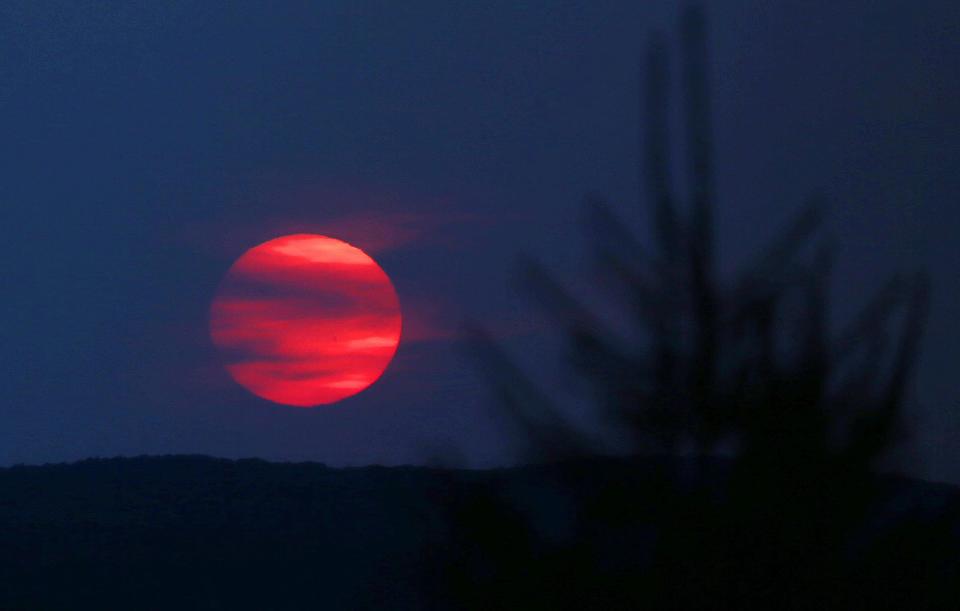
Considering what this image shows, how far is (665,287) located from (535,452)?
75 cm

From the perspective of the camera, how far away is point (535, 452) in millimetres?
3910

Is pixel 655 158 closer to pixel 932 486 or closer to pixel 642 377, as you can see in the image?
pixel 642 377

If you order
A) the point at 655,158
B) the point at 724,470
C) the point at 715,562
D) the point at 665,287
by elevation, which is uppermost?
the point at 655,158

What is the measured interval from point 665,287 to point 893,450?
965 millimetres

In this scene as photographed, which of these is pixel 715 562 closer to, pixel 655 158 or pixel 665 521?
pixel 665 521

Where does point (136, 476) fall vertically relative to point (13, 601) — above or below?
above

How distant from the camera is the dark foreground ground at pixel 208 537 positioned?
12.9 meters

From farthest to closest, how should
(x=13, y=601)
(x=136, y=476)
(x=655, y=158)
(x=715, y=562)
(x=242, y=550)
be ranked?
(x=136, y=476) < (x=242, y=550) < (x=13, y=601) < (x=655, y=158) < (x=715, y=562)

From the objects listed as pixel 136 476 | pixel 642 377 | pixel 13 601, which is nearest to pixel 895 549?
pixel 642 377

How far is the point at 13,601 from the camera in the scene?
12570 millimetres

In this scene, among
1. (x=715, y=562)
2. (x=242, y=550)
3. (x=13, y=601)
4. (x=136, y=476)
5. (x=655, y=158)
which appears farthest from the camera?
(x=136, y=476)

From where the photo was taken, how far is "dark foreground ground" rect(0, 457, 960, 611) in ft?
42.4

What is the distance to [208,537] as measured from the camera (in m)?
15.1

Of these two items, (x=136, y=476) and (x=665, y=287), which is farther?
(x=136, y=476)
